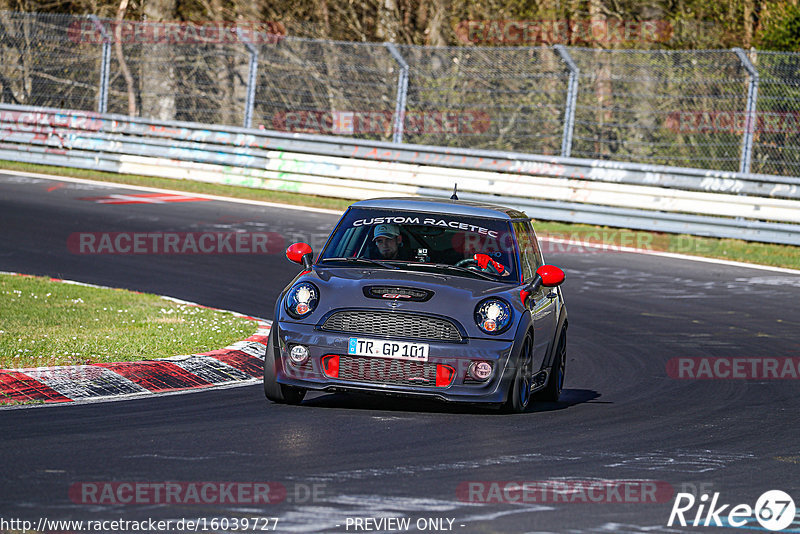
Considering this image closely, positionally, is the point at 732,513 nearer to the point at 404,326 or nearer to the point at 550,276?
the point at 404,326

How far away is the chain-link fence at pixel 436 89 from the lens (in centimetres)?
1948

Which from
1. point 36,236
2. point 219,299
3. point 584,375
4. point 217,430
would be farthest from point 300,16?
point 217,430

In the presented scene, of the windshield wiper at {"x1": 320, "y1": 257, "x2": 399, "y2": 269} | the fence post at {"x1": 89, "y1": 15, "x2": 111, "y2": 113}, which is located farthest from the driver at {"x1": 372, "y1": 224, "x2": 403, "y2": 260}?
the fence post at {"x1": 89, "y1": 15, "x2": 111, "y2": 113}

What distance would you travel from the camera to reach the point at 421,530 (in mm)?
5258

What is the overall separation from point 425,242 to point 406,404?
114 centimetres

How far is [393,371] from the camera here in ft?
25.8

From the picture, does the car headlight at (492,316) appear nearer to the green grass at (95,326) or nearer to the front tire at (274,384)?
the front tire at (274,384)

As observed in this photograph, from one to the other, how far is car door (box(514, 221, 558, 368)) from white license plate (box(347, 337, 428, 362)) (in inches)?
36.5

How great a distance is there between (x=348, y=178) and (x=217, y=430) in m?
15.1

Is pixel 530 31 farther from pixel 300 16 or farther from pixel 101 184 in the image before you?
pixel 101 184

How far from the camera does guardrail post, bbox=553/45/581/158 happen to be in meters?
20.3

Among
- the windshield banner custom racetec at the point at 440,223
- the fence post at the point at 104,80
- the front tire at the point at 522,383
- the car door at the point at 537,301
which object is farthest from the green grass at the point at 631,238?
the front tire at the point at 522,383

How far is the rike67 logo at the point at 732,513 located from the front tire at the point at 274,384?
2.91 meters

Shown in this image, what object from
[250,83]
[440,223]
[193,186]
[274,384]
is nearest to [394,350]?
[274,384]
